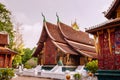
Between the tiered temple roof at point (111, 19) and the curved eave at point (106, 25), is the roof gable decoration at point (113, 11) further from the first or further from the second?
the curved eave at point (106, 25)

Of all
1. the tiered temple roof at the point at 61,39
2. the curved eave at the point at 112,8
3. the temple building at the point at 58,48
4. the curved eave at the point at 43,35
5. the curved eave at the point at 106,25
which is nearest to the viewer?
the curved eave at the point at 106,25

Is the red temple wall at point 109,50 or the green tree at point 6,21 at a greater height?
the green tree at point 6,21

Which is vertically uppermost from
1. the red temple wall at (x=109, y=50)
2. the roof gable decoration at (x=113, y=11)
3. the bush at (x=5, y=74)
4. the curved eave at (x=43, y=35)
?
the curved eave at (x=43, y=35)

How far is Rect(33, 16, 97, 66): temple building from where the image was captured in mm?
25156

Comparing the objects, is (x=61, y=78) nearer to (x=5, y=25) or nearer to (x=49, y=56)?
(x=49, y=56)

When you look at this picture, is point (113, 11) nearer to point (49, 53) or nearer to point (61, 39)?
point (49, 53)

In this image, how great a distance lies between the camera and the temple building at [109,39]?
10133 millimetres

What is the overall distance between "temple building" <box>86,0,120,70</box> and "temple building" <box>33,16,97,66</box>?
13041 mm

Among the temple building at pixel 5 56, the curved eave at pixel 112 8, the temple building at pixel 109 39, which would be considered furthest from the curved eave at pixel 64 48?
the temple building at pixel 109 39

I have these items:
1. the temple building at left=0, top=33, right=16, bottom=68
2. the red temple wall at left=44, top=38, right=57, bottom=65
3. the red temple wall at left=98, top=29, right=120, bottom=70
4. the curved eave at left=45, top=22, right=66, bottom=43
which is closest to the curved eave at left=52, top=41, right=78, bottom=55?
the curved eave at left=45, top=22, right=66, bottom=43

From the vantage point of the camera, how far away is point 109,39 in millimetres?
10508

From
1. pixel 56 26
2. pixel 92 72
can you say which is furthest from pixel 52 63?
pixel 92 72

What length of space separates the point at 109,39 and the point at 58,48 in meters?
14.7

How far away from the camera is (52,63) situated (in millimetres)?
25828
